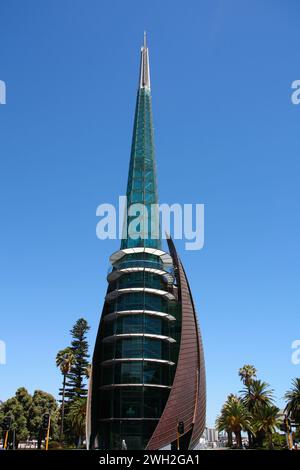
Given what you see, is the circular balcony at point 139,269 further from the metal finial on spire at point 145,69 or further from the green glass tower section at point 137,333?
the metal finial on spire at point 145,69

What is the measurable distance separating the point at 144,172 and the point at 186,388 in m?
29.3

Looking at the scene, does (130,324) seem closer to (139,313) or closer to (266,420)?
(139,313)

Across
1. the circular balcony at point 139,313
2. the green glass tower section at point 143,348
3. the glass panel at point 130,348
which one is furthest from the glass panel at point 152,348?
the circular balcony at point 139,313

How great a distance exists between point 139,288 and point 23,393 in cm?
3910

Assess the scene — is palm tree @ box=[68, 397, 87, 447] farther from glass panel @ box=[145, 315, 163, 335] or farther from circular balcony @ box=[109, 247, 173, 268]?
circular balcony @ box=[109, 247, 173, 268]

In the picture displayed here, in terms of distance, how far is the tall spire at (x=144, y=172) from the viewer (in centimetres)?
5300

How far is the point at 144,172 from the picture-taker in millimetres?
56688

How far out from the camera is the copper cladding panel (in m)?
36.9

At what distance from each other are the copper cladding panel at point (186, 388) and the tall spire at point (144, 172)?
655cm

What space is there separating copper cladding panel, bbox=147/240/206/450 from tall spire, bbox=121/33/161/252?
21.5 feet

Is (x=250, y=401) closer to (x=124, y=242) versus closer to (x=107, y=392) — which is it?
(x=107, y=392)
